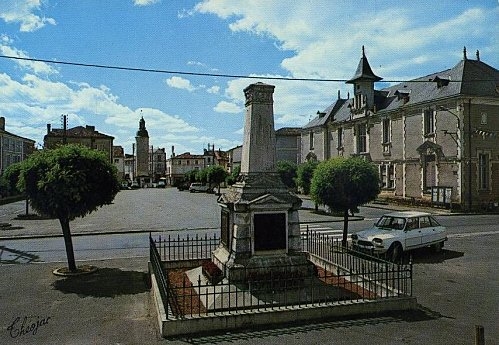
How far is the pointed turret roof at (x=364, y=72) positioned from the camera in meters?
46.1

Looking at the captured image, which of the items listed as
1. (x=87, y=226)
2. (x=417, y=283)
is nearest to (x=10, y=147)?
(x=87, y=226)

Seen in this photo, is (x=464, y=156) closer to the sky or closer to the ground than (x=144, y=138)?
closer to the ground

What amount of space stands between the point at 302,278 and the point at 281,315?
195 centimetres

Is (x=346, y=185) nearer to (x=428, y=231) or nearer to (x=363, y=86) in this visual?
(x=428, y=231)

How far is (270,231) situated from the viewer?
10.5 metres

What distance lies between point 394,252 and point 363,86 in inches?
1383

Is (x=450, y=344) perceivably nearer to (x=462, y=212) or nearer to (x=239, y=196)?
(x=239, y=196)

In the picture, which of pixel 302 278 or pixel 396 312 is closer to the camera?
pixel 396 312

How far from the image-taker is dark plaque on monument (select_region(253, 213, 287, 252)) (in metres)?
10.5

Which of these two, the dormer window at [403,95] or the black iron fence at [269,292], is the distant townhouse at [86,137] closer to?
the dormer window at [403,95]

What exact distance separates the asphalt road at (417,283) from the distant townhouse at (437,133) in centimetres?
841

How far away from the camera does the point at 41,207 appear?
12.9m

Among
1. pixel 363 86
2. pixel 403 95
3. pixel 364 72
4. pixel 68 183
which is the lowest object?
pixel 68 183

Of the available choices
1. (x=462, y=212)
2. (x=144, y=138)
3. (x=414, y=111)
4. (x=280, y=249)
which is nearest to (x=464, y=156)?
(x=462, y=212)
